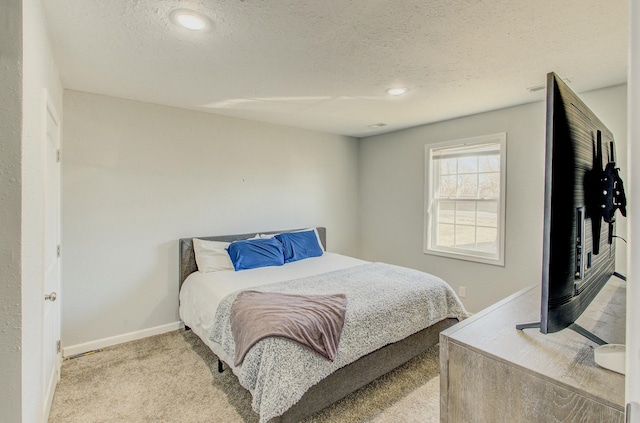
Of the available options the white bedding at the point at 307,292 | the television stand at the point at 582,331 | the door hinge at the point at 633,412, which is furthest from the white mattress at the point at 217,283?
the door hinge at the point at 633,412

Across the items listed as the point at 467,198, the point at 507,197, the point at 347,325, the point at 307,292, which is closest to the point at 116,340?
the point at 307,292

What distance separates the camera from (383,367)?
2.23 metres

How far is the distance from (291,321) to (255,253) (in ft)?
4.96

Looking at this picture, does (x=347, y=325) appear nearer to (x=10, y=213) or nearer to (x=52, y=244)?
(x=10, y=213)

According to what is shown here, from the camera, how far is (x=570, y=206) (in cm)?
91

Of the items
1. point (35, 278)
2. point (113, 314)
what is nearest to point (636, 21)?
point (35, 278)

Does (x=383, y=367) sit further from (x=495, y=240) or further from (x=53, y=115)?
(x=53, y=115)

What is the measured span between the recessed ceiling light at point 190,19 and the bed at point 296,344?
1796 millimetres

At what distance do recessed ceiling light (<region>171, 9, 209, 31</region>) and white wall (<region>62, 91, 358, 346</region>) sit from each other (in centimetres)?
170

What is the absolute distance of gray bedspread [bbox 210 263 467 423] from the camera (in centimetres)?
168

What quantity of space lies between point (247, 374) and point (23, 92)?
1.69m

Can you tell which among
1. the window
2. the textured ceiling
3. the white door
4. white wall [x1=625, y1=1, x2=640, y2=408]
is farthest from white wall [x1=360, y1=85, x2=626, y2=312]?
the white door

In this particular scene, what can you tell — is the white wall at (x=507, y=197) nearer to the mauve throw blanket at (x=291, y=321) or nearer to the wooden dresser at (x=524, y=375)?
the mauve throw blanket at (x=291, y=321)

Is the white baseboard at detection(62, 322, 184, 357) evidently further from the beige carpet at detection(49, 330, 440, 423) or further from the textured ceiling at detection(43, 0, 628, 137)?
the textured ceiling at detection(43, 0, 628, 137)
